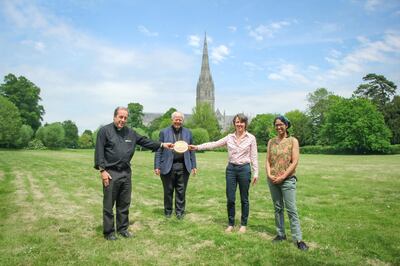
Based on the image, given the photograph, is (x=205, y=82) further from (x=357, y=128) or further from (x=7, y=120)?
(x=7, y=120)

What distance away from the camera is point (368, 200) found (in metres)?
10.8

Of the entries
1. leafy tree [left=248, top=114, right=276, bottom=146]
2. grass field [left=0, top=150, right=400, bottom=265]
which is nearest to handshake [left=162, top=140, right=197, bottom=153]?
grass field [left=0, top=150, right=400, bottom=265]

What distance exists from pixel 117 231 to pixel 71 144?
106 metres

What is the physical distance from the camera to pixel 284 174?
19.4 feet

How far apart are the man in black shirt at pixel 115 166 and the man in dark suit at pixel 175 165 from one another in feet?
4.17

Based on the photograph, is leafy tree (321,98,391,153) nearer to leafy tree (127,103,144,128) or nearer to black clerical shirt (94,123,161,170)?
leafy tree (127,103,144,128)

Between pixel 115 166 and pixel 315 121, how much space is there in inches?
3100

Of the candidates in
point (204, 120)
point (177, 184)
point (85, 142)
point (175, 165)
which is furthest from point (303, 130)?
point (85, 142)

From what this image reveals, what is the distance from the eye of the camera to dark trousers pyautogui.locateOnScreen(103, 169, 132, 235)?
6.32 meters

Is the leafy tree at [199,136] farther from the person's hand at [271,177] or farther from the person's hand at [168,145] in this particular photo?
the person's hand at [271,177]

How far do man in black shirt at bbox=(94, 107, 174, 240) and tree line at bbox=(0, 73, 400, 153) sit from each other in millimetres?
51647

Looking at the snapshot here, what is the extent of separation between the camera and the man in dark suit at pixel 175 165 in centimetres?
779

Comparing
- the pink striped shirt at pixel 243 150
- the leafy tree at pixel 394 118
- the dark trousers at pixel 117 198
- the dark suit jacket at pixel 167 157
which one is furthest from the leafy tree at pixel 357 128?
the dark trousers at pixel 117 198

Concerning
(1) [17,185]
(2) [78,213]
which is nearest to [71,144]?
(1) [17,185]
